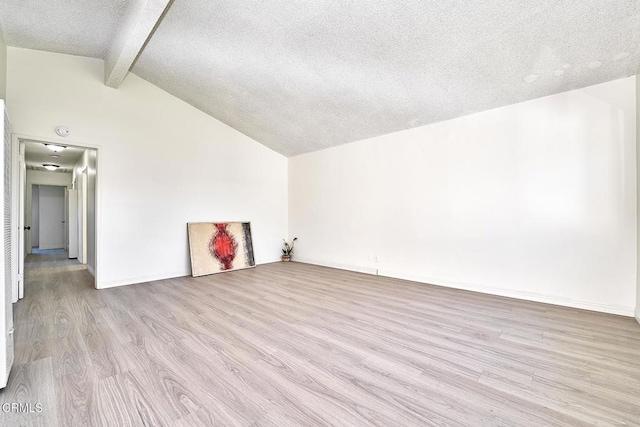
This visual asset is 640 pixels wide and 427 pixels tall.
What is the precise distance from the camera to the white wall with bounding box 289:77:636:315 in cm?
289

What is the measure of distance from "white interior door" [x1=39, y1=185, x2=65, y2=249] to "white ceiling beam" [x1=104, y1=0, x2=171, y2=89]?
346 inches

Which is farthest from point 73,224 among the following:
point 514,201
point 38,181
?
point 514,201

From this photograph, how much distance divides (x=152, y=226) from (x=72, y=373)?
3.03 meters

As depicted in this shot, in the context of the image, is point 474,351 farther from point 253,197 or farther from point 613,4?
point 253,197

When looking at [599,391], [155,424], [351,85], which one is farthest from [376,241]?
[155,424]

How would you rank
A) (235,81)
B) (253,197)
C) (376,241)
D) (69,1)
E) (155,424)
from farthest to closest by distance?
(253,197), (376,241), (235,81), (69,1), (155,424)

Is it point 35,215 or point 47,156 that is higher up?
point 47,156

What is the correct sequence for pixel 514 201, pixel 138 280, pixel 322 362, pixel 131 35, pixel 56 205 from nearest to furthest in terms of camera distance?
pixel 322 362 < pixel 131 35 < pixel 514 201 < pixel 138 280 < pixel 56 205

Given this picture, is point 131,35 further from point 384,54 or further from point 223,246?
point 223,246

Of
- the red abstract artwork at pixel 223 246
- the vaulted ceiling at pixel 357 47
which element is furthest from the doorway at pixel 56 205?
the red abstract artwork at pixel 223 246

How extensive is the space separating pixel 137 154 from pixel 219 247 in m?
2.01

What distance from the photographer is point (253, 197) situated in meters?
5.90

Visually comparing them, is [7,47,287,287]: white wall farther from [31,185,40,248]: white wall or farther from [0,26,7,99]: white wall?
[31,185,40,248]: white wall

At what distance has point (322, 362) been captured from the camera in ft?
6.47
